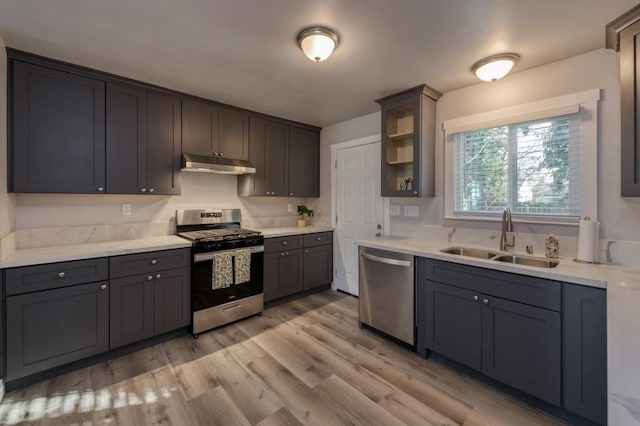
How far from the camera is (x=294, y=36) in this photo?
1931 millimetres

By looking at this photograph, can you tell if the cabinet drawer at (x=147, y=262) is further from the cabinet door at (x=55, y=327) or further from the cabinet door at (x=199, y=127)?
the cabinet door at (x=199, y=127)

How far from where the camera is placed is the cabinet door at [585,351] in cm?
156

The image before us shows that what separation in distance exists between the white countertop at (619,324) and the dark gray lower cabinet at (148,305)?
2746mm

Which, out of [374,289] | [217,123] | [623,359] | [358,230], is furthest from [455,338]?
[217,123]

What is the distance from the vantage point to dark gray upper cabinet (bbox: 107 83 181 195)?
2561mm

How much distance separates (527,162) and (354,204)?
6.54 feet

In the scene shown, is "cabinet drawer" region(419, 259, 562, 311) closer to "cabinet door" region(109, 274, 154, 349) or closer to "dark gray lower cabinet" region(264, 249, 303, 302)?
"dark gray lower cabinet" region(264, 249, 303, 302)

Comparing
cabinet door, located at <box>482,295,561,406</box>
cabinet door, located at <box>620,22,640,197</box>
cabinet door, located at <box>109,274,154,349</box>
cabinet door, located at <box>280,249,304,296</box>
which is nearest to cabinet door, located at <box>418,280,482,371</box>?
cabinet door, located at <box>482,295,561,406</box>

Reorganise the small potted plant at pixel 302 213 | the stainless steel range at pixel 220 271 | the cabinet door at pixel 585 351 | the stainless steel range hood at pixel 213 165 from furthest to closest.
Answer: the small potted plant at pixel 302 213 → the stainless steel range hood at pixel 213 165 → the stainless steel range at pixel 220 271 → the cabinet door at pixel 585 351

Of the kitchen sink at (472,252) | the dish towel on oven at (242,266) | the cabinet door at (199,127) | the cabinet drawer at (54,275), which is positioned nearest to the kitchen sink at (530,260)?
the kitchen sink at (472,252)

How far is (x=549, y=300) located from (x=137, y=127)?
3.60 meters

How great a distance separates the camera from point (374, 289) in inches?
108

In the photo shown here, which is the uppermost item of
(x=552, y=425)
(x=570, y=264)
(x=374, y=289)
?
(x=570, y=264)

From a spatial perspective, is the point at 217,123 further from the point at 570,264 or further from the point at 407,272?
the point at 570,264
